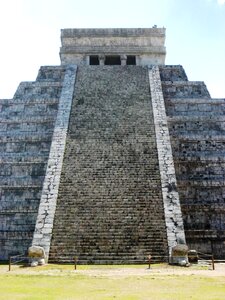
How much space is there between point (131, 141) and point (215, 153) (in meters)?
3.45

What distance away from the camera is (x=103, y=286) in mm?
8117

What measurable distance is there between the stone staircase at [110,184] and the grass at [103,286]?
2181mm

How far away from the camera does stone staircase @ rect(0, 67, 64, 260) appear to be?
49.1 ft

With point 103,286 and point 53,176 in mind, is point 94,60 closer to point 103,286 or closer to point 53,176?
point 53,176

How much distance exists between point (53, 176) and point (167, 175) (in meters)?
4.02

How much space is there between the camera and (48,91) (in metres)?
22.5

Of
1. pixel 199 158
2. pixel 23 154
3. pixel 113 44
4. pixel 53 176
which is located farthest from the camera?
pixel 113 44

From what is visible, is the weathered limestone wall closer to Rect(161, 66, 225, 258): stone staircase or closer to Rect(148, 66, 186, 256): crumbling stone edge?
Rect(161, 66, 225, 258): stone staircase

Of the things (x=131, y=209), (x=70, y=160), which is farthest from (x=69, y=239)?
(x=70, y=160)

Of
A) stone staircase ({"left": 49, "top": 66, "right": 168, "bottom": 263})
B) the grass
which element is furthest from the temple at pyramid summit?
the grass

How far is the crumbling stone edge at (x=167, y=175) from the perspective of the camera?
13336mm

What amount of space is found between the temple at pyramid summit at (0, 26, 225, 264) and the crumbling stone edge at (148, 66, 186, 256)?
0.04 meters

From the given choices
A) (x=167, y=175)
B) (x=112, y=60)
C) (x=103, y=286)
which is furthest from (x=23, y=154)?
(x=112, y=60)

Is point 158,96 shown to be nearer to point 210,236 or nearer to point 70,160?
point 70,160
